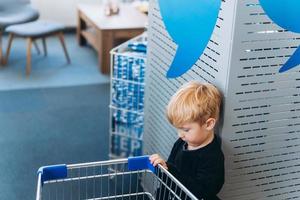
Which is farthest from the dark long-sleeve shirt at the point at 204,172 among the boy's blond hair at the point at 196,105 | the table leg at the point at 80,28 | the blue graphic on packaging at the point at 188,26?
the table leg at the point at 80,28

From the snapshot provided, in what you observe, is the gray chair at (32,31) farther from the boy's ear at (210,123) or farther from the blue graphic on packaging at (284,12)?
the blue graphic on packaging at (284,12)

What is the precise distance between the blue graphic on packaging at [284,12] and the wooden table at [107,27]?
9.10ft

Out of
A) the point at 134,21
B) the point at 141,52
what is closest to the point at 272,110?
the point at 141,52

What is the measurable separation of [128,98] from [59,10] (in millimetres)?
3374

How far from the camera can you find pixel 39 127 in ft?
10.5

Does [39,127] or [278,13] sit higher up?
[278,13]

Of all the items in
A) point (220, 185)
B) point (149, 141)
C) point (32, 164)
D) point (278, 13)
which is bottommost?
point (32, 164)

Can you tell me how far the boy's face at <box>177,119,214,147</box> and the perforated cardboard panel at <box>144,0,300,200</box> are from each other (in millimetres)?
67

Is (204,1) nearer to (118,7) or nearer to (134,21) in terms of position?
(134,21)

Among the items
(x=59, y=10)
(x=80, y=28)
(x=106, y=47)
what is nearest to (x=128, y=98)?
(x=106, y=47)

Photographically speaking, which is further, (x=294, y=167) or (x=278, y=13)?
(x=294, y=167)

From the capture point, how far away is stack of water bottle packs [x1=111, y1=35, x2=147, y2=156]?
246cm

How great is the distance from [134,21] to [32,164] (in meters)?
2.18

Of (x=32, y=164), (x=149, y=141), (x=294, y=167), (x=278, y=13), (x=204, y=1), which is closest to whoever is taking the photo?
(x=278, y=13)
